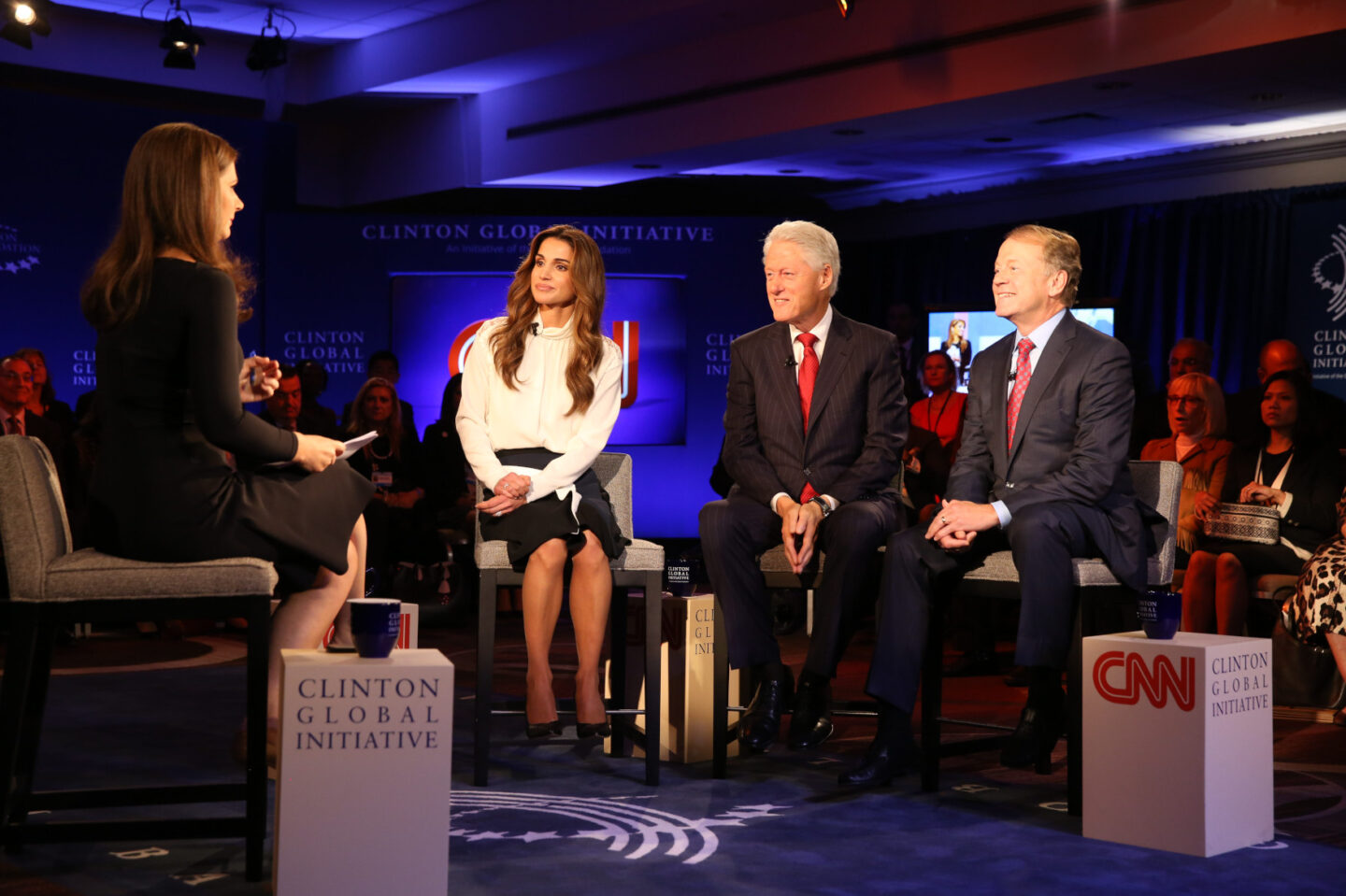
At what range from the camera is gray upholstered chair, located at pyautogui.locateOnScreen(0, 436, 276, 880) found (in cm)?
242

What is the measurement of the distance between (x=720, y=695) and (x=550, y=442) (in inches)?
31.0

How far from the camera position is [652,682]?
11.0 feet

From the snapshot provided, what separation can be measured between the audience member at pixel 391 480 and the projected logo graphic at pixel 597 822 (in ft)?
12.1

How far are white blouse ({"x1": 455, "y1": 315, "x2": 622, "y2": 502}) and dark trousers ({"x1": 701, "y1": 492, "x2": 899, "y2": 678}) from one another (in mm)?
386

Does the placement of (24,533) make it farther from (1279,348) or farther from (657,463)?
(657,463)

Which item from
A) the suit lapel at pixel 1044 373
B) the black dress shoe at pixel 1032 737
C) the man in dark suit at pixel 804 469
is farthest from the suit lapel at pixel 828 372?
the black dress shoe at pixel 1032 737

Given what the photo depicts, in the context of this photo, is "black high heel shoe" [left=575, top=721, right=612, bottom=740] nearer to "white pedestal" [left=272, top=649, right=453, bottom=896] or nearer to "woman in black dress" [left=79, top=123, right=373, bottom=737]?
"woman in black dress" [left=79, top=123, right=373, bottom=737]

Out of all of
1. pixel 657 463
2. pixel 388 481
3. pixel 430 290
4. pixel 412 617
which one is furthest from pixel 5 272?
pixel 412 617

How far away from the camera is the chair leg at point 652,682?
3.32 metres

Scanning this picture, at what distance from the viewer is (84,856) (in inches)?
103

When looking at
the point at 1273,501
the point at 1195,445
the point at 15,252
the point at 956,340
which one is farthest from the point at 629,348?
the point at 1273,501

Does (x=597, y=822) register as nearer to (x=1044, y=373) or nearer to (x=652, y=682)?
(x=652, y=682)

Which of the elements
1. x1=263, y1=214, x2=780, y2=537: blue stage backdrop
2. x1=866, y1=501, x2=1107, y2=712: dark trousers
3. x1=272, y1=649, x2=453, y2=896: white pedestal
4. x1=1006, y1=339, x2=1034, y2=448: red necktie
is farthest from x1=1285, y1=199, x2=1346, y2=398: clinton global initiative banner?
x1=272, y1=649, x2=453, y2=896: white pedestal

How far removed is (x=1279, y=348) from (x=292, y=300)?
6.74m
